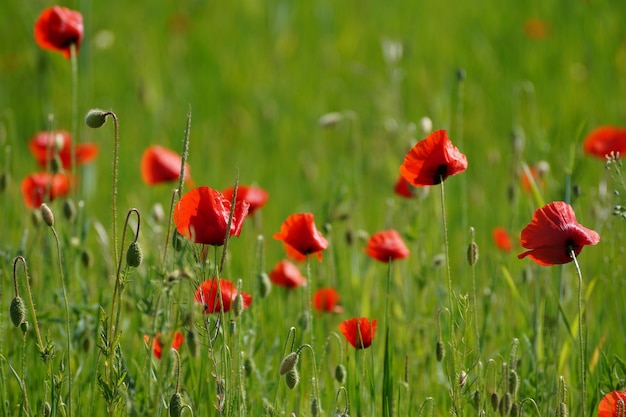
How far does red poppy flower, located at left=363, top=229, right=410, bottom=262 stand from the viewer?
219cm

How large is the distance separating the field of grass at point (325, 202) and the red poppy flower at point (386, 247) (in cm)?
12

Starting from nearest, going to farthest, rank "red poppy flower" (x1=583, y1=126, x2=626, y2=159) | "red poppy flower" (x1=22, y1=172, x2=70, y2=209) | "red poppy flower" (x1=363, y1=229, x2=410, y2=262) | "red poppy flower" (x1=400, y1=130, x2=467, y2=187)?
1. "red poppy flower" (x1=400, y1=130, x2=467, y2=187)
2. "red poppy flower" (x1=363, y1=229, x2=410, y2=262)
3. "red poppy flower" (x1=22, y1=172, x2=70, y2=209)
4. "red poppy flower" (x1=583, y1=126, x2=626, y2=159)

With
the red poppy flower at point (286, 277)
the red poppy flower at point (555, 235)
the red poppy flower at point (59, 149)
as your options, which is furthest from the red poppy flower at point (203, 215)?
the red poppy flower at point (59, 149)

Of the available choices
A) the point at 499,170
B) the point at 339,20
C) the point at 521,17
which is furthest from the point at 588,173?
the point at 339,20

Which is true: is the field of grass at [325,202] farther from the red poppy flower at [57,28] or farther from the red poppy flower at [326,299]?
the red poppy flower at [57,28]

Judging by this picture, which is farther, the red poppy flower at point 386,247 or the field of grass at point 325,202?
the red poppy flower at point 386,247

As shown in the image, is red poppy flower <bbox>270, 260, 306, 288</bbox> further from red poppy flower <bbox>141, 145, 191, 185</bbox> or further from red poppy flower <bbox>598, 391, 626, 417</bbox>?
red poppy flower <bbox>598, 391, 626, 417</bbox>

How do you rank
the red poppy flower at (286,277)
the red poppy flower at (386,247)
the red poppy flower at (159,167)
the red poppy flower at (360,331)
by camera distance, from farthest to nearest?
1. the red poppy flower at (159,167)
2. the red poppy flower at (286,277)
3. the red poppy flower at (386,247)
4. the red poppy flower at (360,331)

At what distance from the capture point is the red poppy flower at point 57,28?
2.42 metres

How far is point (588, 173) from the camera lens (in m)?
3.78

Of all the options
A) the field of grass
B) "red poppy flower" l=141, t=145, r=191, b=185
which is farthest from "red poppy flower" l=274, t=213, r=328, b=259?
"red poppy flower" l=141, t=145, r=191, b=185

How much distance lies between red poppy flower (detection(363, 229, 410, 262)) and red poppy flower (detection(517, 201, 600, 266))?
0.47 metres

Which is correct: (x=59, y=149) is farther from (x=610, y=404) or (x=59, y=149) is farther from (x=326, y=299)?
(x=610, y=404)

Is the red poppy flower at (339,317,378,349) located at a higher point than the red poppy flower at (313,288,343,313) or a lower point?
lower
